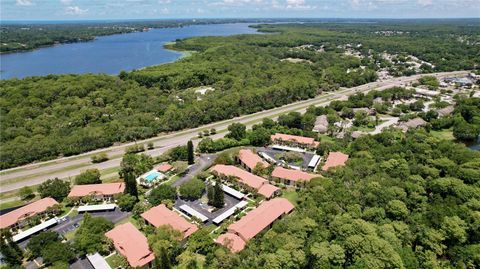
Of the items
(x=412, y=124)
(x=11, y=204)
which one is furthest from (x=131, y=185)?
(x=412, y=124)

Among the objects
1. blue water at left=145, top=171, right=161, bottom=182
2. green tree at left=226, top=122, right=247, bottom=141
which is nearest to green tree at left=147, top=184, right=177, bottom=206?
blue water at left=145, top=171, right=161, bottom=182

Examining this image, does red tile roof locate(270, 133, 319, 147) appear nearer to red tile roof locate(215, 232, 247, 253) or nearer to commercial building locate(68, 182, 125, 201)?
red tile roof locate(215, 232, 247, 253)

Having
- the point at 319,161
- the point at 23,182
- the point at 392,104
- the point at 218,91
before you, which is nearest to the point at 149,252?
the point at 23,182

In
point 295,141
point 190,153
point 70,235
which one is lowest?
point 70,235

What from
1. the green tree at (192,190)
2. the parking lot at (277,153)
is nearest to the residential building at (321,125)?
the parking lot at (277,153)

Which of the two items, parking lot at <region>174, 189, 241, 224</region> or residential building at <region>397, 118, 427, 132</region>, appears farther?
residential building at <region>397, 118, 427, 132</region>

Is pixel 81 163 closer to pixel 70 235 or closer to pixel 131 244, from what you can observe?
pixel 70 235

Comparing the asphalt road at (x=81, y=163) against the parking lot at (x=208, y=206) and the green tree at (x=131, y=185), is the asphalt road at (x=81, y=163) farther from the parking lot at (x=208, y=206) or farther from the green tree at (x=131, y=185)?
the parking lot at (x=208, y=206)
